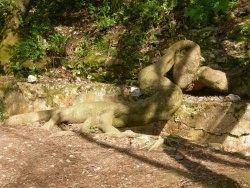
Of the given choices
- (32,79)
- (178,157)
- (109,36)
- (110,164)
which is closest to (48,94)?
(32,79)

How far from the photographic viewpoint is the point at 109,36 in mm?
11383

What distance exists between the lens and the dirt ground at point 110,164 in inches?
185

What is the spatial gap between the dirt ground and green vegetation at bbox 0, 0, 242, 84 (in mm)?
3686

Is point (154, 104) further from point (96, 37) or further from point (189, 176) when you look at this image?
point (96, 37)

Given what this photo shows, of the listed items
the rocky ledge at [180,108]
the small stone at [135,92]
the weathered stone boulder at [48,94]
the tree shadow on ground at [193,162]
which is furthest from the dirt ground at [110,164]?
the weathered stone boulder at [48,94]

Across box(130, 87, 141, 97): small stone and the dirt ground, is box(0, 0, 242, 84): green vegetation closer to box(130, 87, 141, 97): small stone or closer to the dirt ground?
box(130, 87, 141, 97): small stone

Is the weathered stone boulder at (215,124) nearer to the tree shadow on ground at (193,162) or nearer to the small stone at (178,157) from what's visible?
the tree shadow on ground at (193,162)

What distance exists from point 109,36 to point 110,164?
259 inches

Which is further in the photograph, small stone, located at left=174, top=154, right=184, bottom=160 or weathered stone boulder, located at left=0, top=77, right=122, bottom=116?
weathered stone boulder, located at left=0, top=77, right=122, bottom=116

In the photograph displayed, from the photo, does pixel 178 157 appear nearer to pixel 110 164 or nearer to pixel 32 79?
pixel 110 164

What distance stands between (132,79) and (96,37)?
2.34 meters

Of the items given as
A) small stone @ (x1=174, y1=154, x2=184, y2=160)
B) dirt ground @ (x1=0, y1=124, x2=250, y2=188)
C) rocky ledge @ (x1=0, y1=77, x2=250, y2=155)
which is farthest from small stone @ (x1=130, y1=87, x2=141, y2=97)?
small stone @ (x1=174, y1=154, x2=184, y2=160)

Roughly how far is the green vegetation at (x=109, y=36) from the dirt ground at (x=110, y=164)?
145 inches

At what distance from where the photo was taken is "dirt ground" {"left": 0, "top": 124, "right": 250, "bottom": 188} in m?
4.71
